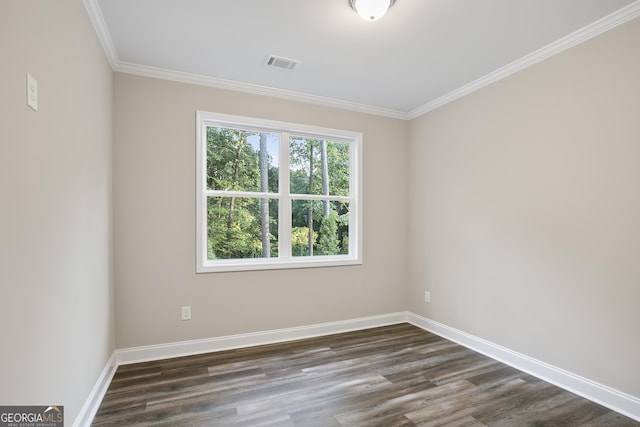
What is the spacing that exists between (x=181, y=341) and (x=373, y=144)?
9.99 ft

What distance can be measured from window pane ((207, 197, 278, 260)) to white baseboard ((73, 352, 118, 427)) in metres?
1.19

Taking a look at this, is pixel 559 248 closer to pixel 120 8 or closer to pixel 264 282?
pixel 264 282

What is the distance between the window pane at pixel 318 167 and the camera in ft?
11.9

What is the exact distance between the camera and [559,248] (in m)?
2.49

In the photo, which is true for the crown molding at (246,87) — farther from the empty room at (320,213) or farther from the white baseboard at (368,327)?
the white baseboard at (368,327)

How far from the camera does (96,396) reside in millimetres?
2156

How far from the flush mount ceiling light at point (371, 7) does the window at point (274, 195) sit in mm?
1596

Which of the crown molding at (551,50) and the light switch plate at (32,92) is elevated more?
the crown molding at (551,50)

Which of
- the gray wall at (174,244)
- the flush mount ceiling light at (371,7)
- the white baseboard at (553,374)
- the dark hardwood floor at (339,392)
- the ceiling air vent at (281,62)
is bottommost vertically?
the dark hardwood floor at (339,392)

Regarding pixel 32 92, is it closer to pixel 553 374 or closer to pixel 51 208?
pixel 51 208

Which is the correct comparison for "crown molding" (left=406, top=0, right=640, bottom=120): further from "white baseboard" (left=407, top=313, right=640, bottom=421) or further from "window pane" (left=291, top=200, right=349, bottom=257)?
"white baseboard" (left=407, top=313, right=640, bottom=421)

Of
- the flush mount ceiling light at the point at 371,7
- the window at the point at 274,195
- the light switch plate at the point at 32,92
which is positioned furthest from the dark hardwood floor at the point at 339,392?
the flush mount ceiling light at the point at 371,7

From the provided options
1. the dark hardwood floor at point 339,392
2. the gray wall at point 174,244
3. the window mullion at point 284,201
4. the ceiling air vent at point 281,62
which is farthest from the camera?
the window mullion at point 284,201

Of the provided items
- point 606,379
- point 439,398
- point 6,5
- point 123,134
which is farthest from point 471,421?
point 123,134
